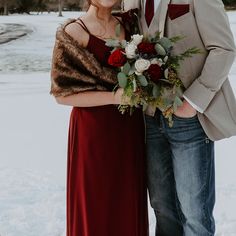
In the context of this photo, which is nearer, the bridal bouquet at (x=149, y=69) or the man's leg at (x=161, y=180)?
the bridal bouquet at (x=149, y=69)

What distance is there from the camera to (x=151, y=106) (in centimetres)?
236

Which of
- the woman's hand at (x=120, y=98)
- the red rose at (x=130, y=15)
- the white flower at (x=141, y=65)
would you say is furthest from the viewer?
the red rose at (x=130, y=15)

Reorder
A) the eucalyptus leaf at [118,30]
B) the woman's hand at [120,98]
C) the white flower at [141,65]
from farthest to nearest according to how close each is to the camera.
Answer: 1. the eucalyptus leaf at [118,30]
2. the woman's hand at [120,98]
3. the white flower at [141,65]

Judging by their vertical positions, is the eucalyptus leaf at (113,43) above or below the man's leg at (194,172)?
above

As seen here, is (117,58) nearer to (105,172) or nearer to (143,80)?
(143,80)

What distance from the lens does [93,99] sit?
95.4 inches

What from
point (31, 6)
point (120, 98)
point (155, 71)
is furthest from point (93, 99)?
point (31, 6)

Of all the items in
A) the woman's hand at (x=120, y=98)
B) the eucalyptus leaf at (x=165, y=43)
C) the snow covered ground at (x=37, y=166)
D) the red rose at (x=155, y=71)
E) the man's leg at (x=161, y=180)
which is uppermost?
the eucalyptus leaf at (x=165, y=43)

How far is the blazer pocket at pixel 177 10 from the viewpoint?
2.24 meters

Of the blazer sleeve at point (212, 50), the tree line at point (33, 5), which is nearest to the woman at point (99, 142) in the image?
the blazer sleeve at point (212, 50)

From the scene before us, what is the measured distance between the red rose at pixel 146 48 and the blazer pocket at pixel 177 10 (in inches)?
7.2

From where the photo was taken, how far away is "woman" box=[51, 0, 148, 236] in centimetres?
240

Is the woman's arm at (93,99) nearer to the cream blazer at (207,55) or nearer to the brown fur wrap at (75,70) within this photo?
the brown fur wrap at (75,70)

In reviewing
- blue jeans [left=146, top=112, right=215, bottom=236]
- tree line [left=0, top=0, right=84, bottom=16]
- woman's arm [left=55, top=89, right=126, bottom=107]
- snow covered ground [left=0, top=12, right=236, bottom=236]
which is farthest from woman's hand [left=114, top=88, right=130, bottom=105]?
tree line [left=0, top=0, right=84, bottom=16]
